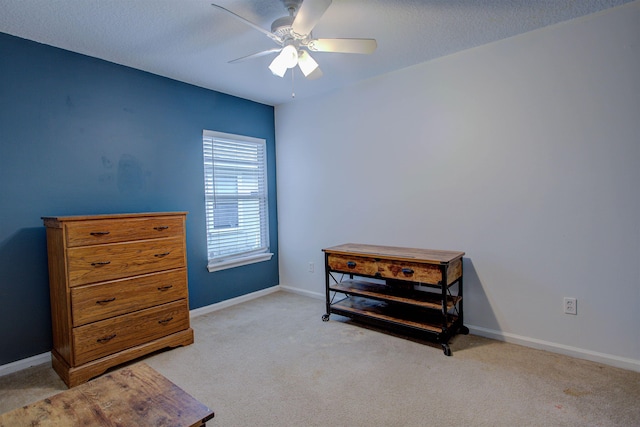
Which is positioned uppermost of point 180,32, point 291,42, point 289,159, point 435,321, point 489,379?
point 180,32

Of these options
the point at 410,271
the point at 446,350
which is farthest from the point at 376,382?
the point at 410,271

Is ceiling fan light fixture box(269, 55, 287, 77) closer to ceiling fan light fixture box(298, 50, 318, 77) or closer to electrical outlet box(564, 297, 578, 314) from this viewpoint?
ceiling fan light fixture box(298, 50, 318, 77)

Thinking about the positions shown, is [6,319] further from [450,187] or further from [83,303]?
[450,187]

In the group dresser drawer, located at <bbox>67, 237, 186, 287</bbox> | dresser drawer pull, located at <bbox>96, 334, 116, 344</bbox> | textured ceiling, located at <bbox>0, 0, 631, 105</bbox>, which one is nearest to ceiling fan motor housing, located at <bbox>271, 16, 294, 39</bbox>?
textured ceiling, located at <bbox>0, 0, 631, 105</bbox>

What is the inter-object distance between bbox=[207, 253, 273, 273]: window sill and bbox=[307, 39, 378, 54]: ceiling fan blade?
2.38 meters

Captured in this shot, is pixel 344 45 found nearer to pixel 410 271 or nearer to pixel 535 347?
pixel 410 271

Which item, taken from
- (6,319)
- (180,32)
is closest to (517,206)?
(180,32)

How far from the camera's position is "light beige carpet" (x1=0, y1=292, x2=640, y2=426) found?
5.75 ft

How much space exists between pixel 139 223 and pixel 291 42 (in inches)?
65.1

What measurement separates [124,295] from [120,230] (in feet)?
1.52

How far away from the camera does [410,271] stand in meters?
2.59

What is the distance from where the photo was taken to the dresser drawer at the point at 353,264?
111 inches

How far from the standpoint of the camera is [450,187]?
285cm

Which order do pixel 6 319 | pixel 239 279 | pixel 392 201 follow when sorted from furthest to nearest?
pixel 239 279, pixel 392 201, pixel 6 319
